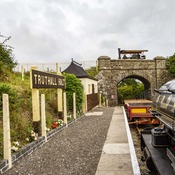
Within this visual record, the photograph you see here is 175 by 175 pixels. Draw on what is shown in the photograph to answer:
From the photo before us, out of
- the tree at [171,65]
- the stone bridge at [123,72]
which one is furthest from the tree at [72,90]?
the tree at [171,65]

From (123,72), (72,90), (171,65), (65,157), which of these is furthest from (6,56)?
(171,65)

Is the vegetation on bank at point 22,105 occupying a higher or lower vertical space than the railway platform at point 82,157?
higher

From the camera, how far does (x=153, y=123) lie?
41.5 ft

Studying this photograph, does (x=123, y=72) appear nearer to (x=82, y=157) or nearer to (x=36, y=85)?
(x=36, y=85)

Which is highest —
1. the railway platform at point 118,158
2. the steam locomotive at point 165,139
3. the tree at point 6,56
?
the tree at point 6,56

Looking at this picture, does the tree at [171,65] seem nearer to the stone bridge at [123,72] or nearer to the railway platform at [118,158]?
the stone bridge at [123,72]

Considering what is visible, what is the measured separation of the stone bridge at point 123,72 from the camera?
27.4m

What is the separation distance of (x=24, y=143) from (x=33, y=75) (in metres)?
2.07

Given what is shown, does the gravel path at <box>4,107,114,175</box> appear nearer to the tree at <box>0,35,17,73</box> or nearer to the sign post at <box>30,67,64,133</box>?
the sign post at <box>30,67,64,133</box>

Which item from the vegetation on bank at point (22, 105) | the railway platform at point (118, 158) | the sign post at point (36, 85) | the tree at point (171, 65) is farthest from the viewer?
the tree at point (171, 65)

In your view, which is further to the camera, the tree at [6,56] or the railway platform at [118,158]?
the tree at [6,56]

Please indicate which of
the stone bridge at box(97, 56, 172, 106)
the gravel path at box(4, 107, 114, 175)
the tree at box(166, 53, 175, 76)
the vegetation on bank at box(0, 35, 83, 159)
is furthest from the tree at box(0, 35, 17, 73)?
the tree at box(166, 53, 175, 76)

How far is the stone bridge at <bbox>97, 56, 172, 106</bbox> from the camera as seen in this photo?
27391mm

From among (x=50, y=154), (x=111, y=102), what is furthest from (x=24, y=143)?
(x=111, y=102)
